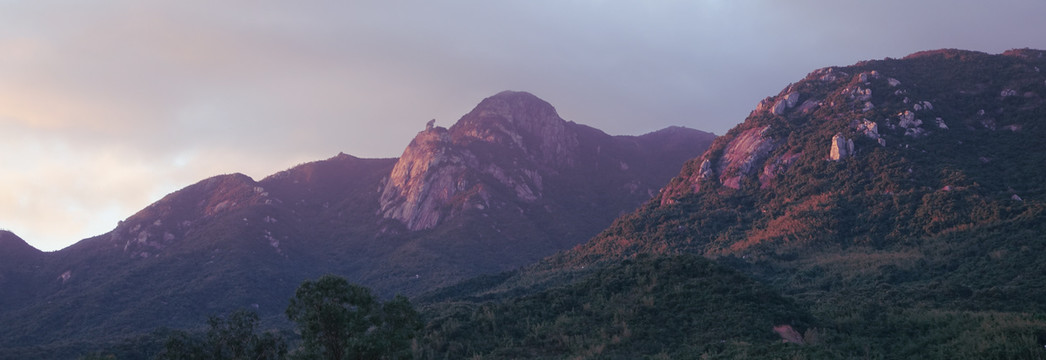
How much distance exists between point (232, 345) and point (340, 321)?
822cm

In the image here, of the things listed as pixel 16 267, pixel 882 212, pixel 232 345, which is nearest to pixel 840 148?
pixel 882 212

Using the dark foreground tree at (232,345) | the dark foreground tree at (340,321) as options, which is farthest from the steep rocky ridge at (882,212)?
the dark foreground tree at (232,345)

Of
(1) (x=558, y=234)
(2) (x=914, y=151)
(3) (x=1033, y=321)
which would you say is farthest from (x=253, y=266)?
(3) (x=1033, y=321)

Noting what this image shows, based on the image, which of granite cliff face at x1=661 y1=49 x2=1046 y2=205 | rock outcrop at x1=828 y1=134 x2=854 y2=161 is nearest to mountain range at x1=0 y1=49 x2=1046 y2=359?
rock outcrop at x1=828 y1=134 x2=854 y2=161

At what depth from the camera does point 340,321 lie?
136 feet

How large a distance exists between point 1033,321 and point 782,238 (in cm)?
6440

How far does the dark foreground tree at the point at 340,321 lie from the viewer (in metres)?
41.1

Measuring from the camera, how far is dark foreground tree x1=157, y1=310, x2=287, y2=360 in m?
43.7

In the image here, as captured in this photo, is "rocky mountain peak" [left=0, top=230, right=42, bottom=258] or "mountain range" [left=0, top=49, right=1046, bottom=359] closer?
"mountain range" [left=0, top=49, right=1046, bottom=359]

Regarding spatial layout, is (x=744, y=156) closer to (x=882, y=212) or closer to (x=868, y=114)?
(x=868, y=114)

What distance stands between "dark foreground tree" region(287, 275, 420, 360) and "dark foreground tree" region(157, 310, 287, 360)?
350 centimetres

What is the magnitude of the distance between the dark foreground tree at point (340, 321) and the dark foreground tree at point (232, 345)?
3499 millimetres

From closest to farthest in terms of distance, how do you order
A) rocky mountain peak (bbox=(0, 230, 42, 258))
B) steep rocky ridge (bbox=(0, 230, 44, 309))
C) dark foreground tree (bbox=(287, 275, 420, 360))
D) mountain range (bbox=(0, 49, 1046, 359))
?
dark foreground tree (bbox=(287, 275, 420, 360)), mountain range (bbox=(0, 49, 1046, 359)), steep rocky ridge (bbox=(0, 230, 44, 309)), rocky mountain peak (bbox=(0, 230, 42, 258))

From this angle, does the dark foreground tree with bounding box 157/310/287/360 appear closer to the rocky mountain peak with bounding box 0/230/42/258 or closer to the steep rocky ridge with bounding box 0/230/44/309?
the steep rocky ridge with bounding box 0/230/44/309
